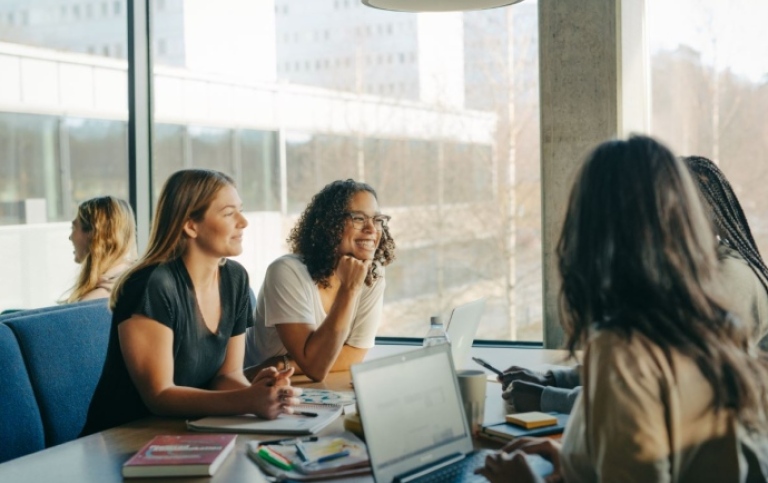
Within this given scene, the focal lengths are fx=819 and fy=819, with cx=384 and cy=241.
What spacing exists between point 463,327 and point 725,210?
774 mm

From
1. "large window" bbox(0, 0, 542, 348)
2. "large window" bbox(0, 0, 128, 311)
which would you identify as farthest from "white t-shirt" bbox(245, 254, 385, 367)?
"large window" bbox(0, 0, 128, 311)

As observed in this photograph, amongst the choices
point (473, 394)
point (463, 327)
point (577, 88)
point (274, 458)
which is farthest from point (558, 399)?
point (577, 88)

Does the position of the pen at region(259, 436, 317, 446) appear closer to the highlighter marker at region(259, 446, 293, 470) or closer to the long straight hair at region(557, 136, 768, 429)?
the highlighter marker at region(259, 446, 293, 470)

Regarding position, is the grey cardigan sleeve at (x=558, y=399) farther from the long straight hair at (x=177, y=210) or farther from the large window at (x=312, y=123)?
the large window at (x=312, y=123)

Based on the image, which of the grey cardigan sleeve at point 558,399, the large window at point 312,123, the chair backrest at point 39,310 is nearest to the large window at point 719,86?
the large window at point 312,123

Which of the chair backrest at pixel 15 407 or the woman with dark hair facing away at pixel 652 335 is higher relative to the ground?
the woman with dark hair facing away at pixel 652 335

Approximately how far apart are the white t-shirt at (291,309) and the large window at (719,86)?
1.72m

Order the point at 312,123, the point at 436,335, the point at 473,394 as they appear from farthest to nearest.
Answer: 1. the point at 312,123
2. the point at 436,335
3. the point at 473,394

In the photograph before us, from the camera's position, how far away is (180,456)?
1526mm

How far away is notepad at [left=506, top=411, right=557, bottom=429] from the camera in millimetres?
1731

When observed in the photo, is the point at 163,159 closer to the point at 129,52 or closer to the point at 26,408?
the point at 129,52

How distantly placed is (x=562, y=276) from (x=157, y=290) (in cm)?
111

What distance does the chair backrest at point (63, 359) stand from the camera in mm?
2637

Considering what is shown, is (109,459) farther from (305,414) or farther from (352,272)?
A: (352,272)
